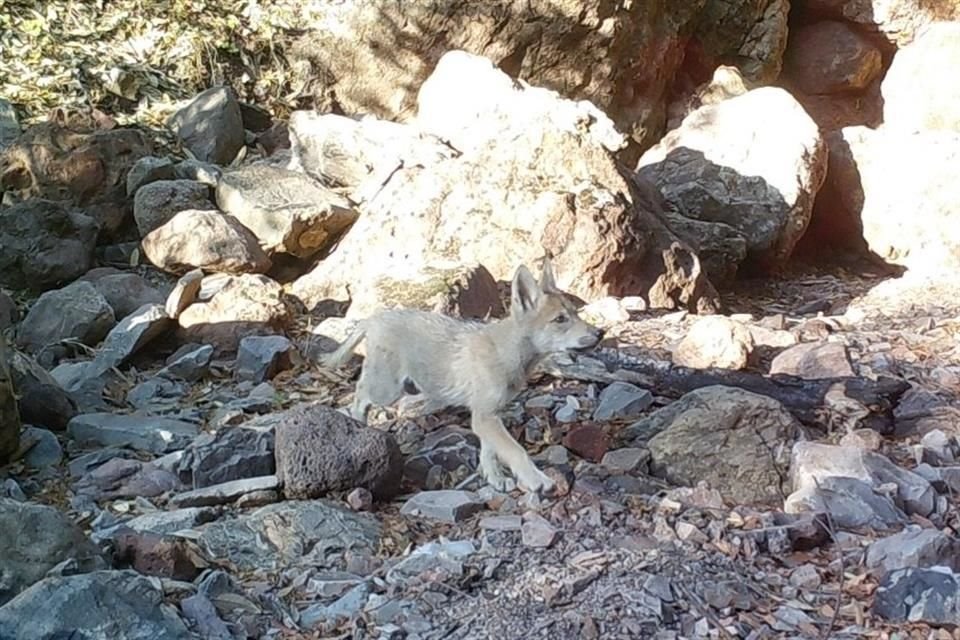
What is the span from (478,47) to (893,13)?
602cm

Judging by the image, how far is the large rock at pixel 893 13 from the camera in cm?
1449

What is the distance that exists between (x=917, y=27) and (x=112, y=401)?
11611mm

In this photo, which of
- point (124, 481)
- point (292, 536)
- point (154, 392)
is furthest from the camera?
point (154, 392)

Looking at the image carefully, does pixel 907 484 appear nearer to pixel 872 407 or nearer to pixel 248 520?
pixel 872 407

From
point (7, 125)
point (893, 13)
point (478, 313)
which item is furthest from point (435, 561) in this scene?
point (893, 13)

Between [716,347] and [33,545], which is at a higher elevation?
[716,347]

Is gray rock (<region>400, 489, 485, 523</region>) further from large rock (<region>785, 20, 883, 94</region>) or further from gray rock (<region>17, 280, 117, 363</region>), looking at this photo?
large rock (<region>785, 20, 883, 94</region>)

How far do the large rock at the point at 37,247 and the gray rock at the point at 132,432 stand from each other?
247 cm

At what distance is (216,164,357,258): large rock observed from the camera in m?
9.24

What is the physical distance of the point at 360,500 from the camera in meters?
5.31

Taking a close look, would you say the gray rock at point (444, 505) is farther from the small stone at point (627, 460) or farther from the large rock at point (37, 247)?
the large rock at point (37, 247)

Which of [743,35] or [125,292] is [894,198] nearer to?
[743,35]

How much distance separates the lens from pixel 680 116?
1330cm

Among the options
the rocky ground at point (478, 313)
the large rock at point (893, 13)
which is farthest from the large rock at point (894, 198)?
the large rock at point (893, 13)
